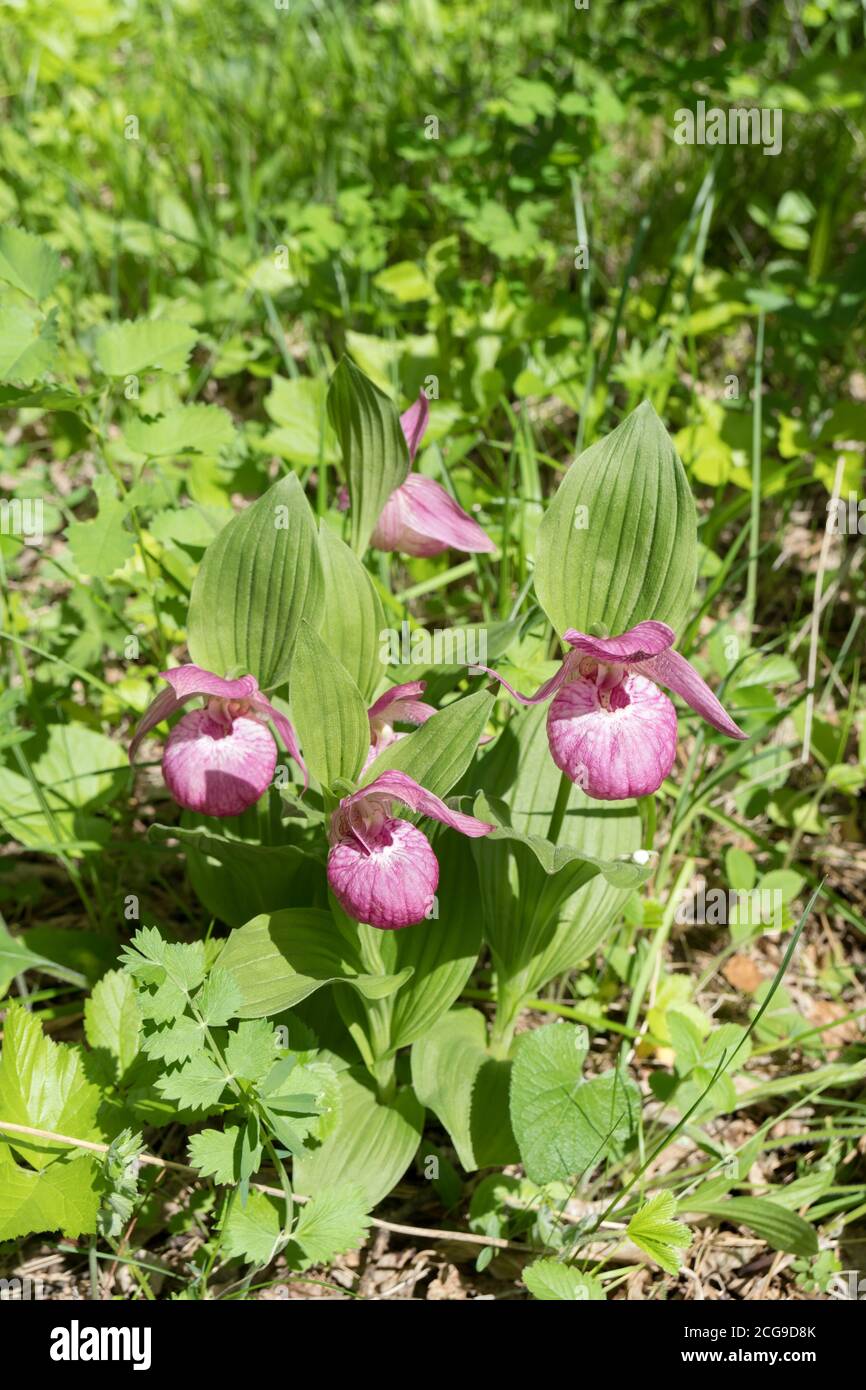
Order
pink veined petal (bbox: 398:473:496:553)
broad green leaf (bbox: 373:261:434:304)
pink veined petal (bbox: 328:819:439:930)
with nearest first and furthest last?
pink veined petal (bbox: 328:819:439:930) → pink veined petal (bbox: 398:473:496:553) → broad green leaf (bbox: 373:261:434:304)

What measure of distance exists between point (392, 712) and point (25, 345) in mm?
722

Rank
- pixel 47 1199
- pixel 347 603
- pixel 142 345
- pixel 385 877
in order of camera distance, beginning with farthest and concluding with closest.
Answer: pixel 142 345 < pixel 347 603 < pixel 47 1199 < pixel 385 877

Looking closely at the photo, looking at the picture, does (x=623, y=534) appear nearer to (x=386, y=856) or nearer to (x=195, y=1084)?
(x=386, y=856)

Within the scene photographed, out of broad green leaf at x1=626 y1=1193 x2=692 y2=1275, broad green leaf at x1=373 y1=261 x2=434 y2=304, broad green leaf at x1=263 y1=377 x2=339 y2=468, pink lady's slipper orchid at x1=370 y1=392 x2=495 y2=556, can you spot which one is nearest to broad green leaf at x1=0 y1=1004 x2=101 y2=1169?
broad green leaf at x1=626 y1=1193 x2=692 y2=1275

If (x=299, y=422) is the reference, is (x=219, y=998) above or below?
below

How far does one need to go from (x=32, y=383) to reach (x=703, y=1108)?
4.52ft

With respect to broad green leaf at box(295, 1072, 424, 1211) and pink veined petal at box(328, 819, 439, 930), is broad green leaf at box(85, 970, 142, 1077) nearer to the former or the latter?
broad green leaf at box(295, 1072, 424, 1211)

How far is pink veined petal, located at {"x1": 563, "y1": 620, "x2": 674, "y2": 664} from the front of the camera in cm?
107

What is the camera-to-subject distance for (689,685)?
3.69ft

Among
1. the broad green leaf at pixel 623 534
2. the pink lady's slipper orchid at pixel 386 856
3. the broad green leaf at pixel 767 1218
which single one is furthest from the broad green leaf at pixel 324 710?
the broad green leaf at pixel 767 1218

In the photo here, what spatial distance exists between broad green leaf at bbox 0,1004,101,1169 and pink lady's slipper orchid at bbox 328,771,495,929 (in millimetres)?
464

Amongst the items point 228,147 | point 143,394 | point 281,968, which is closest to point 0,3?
point 228,147

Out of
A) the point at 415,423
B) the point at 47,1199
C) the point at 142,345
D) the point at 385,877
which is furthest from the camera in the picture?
the point at 142,345

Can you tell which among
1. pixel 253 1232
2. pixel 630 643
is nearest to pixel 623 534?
pixel 630 643
